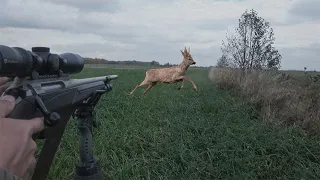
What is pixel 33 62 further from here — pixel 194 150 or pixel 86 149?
pixel 194 150

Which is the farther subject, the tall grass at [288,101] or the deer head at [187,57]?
the deer head at [187,57]

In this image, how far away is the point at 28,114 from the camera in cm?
153

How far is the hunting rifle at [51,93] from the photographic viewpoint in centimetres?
152

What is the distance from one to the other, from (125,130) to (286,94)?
221 inches

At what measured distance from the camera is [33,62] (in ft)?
5.43

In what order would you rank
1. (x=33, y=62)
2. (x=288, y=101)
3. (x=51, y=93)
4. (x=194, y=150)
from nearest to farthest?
(x=33, y=62) → (x=51, y=93) → (x=194, y=150) → (x=288, y=101)

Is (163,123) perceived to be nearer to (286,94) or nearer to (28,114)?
(286,94)

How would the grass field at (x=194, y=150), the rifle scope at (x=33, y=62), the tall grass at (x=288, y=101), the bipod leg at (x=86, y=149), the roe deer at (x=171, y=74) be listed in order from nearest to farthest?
1. the rifle scope at (x=33, y=62)
2. the bipod leg at (x=86, y=149)
3. the grass field at (x=194, y=150)
4. the tall grass at (x=288, y=101)
5. the roe deer at (x=171, y=74)

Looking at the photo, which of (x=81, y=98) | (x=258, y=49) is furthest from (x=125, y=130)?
(x=258, y=49)

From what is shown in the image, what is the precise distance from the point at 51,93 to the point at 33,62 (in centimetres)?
22

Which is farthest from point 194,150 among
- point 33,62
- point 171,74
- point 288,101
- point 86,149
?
point 171,74

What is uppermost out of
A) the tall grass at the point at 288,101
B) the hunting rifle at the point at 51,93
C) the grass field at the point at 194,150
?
the hunting rifle at the point at 51,93

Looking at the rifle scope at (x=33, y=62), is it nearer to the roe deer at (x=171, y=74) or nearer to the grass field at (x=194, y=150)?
the grass field at (x=194, y=150)

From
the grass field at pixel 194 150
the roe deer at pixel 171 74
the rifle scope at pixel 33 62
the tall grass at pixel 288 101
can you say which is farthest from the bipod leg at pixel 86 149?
the roe deer at pixel 171 74
